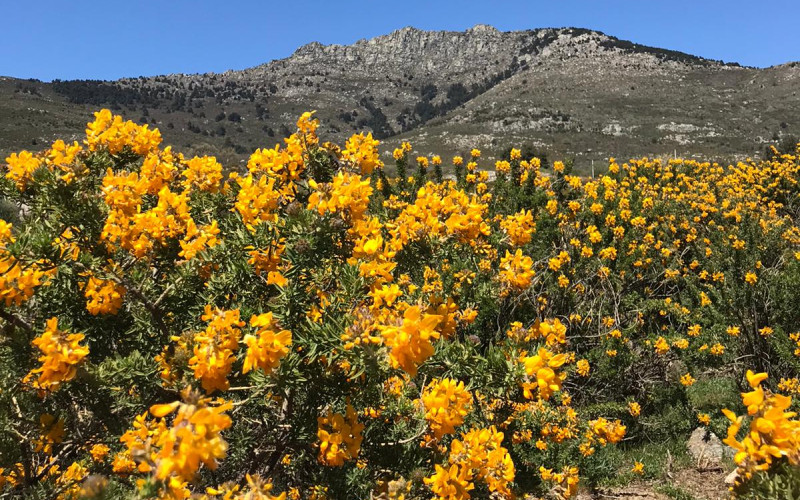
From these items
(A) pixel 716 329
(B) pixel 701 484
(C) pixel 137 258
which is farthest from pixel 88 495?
(A) pixel 716 329

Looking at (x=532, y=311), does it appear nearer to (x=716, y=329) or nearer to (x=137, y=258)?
(x=716, y=329)

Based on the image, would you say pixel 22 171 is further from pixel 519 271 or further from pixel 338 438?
pixel 519 271

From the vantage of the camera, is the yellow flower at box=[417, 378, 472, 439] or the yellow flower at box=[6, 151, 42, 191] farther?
the yellow flower at box=[6, 151, 42, 191]

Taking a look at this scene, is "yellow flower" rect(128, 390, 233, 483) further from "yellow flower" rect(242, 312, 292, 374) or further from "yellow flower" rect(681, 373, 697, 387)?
"yellow flower" rect(681, 373, 697, 387)

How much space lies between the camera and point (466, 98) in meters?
104

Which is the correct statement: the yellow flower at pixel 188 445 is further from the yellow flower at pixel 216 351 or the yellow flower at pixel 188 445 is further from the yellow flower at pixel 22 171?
the yellow flower at pixel 22 171

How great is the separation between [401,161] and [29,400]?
6453 mm

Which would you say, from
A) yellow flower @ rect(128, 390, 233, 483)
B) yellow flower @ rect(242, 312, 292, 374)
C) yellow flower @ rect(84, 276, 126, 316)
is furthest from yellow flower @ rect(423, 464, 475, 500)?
yellow flower @ rect(84, 276, 126, 316)

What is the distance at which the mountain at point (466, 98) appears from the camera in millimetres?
49031

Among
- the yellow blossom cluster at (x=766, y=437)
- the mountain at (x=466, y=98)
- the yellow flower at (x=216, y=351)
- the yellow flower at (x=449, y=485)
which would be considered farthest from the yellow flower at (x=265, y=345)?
the mountain at (x=466, y=98)

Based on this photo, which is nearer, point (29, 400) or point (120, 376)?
point (120, 376)

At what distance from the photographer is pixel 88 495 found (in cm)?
86

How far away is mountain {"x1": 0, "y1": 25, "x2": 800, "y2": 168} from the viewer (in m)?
49.0

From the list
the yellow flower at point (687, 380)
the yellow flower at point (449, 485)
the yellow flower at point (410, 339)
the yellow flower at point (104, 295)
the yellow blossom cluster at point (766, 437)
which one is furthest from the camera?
the yellow flower at point (687, 380)
